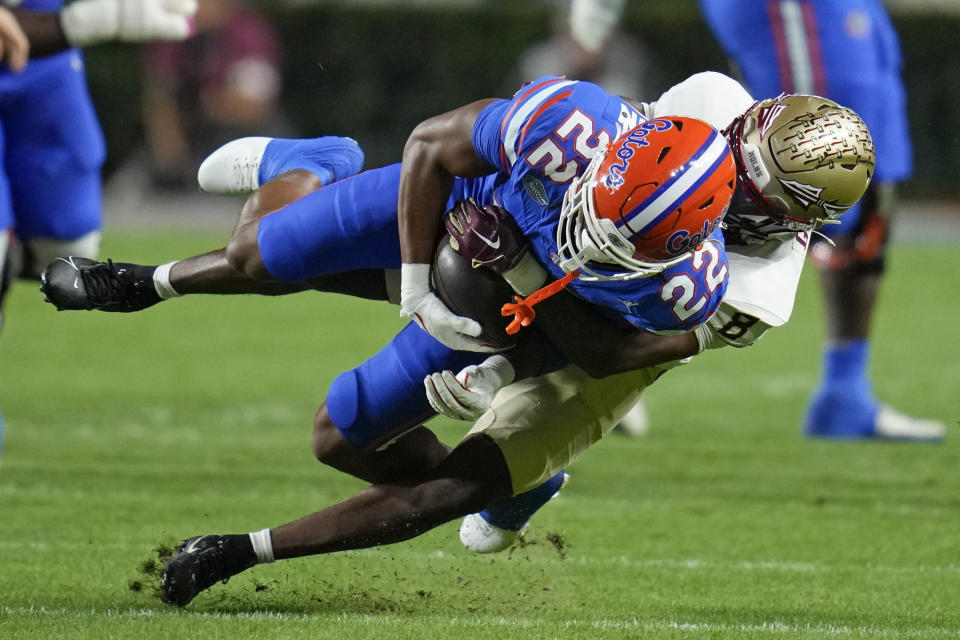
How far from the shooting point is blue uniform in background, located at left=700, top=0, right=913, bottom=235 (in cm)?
747

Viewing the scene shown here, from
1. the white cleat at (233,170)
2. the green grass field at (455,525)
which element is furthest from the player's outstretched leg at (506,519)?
the white cleat at (233,170)

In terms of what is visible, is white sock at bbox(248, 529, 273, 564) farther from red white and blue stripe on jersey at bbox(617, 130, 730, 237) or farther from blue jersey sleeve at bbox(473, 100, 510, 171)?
red white and blue stripe on jersey at bbox(617, 130, 730, 237)

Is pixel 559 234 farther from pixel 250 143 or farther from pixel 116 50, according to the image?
pixel 116 50

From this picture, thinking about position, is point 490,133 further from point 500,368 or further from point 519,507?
point 519,507

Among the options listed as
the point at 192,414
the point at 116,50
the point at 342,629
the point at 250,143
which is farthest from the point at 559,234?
the point at 116,50

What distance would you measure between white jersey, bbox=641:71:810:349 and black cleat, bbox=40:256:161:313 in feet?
5.27

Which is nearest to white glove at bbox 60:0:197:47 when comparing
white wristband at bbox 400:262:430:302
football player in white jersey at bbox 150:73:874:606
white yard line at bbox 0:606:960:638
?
white wristband at bbox 400:262:430:302

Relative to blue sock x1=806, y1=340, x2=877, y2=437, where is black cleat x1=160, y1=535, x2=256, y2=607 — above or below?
above

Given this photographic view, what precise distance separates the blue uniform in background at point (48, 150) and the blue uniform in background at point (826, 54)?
303cm

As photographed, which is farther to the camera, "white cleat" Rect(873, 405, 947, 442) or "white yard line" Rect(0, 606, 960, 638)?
"white cleat" Rect(873, 405, 947, 442)

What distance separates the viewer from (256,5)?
55.3 ft

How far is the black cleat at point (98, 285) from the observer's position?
4.87 meters

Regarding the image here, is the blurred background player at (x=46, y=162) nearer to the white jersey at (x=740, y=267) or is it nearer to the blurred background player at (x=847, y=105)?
the white jersey at (x=740, y=267)

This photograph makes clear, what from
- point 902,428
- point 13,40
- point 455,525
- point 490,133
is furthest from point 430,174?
point 902,428
